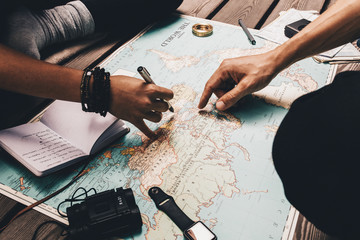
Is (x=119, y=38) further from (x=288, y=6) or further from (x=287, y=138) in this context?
(x=287, y=138)

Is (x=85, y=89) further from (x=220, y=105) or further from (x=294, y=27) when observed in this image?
(x=294, y=27)

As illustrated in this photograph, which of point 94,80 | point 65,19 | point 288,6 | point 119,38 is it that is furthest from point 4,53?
point 288,6

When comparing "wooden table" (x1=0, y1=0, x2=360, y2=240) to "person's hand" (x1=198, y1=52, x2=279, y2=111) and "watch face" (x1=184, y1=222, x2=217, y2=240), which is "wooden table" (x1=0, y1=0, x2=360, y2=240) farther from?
"person's hand" (x1=198, y1=52, x2=279, y2=111)

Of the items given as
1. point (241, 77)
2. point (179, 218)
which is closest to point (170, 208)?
point (179, 218)

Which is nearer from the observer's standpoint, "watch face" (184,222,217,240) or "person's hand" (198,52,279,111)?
"watch face" (184,222,217,240)

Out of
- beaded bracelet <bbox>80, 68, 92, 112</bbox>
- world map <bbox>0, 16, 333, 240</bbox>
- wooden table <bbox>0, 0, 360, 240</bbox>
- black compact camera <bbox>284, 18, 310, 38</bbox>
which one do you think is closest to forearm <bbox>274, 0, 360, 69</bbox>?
world map <bbox>0, 16, 333, 240</bbox>
